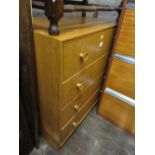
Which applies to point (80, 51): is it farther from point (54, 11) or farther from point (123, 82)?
point (123, 82)

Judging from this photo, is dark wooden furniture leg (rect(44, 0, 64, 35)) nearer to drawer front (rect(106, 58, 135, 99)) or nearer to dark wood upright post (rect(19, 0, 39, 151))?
dark wood upright post (rect(19, 0, 39, 151))

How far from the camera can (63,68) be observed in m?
0.79

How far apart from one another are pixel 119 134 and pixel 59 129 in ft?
2.09

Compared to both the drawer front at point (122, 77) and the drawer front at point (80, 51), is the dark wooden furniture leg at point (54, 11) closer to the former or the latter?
the drawer front at point (80, 51)

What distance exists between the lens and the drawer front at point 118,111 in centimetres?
130

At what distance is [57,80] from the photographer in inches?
32.5

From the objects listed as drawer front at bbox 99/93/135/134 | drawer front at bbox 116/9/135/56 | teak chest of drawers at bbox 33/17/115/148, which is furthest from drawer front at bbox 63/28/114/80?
drawer front at bbox 99/93/135/134

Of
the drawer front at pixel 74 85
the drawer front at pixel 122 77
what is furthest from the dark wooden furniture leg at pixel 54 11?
the drawer front at pixel 122 77

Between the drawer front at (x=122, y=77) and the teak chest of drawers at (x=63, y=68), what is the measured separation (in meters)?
0.18

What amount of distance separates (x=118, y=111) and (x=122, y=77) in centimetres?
35

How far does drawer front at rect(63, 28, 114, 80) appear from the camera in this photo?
30.7 inches

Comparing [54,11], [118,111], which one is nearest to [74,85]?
[54,11]
